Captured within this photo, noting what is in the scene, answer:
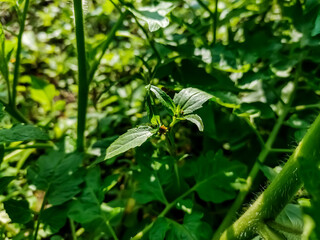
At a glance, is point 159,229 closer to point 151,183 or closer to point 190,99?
point 151,183

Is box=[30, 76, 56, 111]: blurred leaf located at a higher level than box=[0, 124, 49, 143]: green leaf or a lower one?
lower

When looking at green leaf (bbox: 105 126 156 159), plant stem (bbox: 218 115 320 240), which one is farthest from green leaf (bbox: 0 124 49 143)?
plant stem (bbox: 218 115 320 240)

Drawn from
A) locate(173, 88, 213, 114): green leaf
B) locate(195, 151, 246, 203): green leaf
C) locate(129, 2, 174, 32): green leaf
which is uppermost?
locate(129, 2, 174, 32): green leaf

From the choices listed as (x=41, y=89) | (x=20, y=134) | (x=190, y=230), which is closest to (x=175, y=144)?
(x=190, y=230)

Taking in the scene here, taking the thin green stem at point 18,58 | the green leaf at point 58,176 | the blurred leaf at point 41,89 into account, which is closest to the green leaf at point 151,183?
the green leaf at point 58,176

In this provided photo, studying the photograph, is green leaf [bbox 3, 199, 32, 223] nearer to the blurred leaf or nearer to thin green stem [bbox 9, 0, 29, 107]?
thin green stem [bbox 9, 0, 29, 107]

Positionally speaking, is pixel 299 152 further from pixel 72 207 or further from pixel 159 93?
pixel 72 207

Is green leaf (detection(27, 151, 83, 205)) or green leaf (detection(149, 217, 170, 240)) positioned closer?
green leaf (detection(149, 217, 170, 240))
